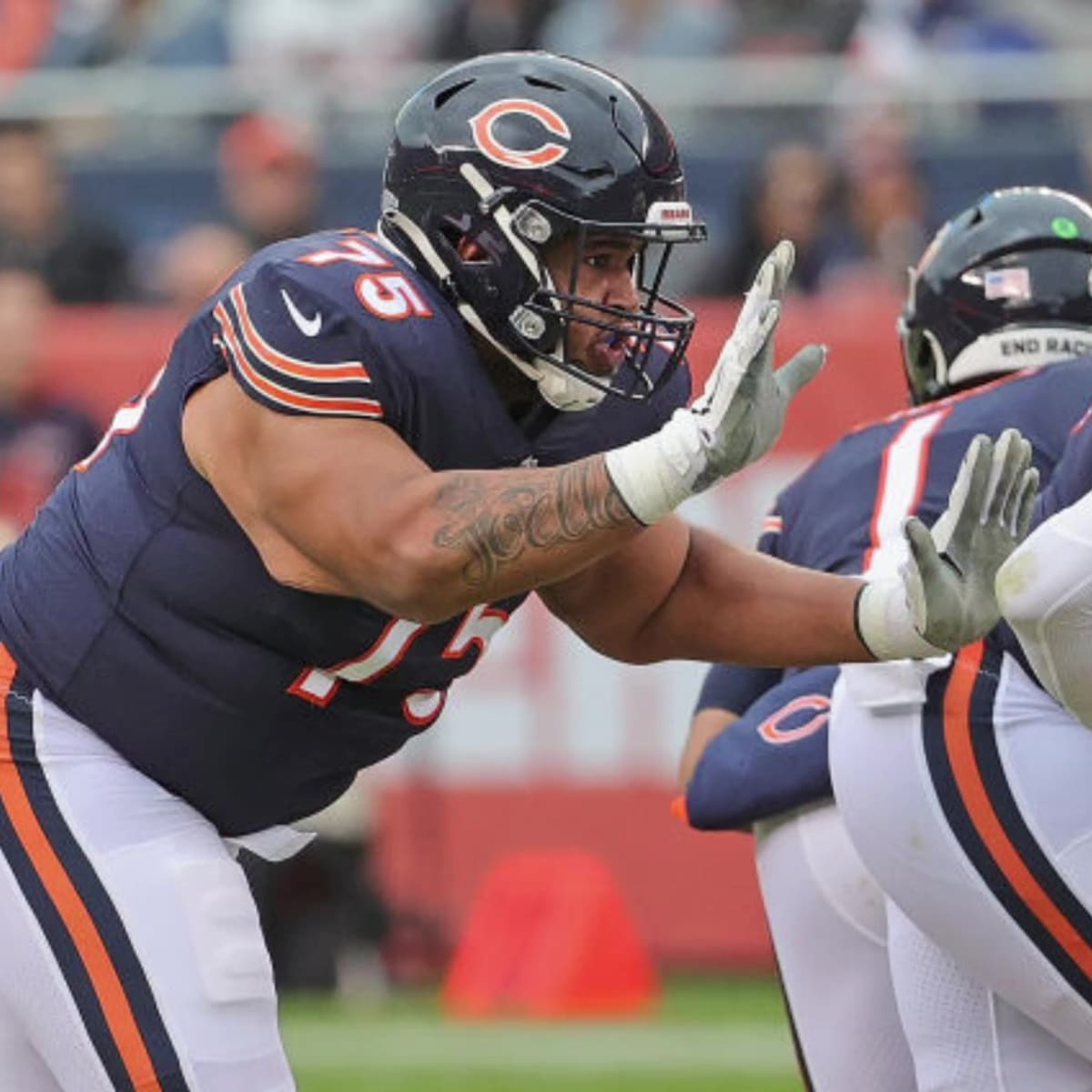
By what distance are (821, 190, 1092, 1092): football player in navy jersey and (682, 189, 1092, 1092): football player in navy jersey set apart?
0.17 meters

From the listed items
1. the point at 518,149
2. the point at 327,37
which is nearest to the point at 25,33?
the point at 327,37

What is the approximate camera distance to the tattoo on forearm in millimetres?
3455

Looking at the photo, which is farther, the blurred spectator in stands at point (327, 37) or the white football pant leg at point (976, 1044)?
the blurred spectator in stands at point (327, 37)

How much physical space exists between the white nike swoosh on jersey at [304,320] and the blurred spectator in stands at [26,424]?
4944mm

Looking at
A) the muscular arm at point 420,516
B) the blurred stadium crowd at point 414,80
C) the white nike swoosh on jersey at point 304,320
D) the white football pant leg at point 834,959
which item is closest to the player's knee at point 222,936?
the muscular arm at point 420,516

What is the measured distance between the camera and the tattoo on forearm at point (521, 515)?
136 inches

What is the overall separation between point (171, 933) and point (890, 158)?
646 centimetres

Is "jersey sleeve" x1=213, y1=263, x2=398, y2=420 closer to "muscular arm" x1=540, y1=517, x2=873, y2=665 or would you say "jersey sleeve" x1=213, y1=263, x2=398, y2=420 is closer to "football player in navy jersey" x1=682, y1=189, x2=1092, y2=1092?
"muscular arm" x1=540, y1=517, x2=873, y2=665

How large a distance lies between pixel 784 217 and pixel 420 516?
629cm

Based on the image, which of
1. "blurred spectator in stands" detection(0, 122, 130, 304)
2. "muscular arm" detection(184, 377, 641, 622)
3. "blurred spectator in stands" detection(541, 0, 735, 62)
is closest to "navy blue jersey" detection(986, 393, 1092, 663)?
"muscular arm" detection(184, 377, 641, 622)

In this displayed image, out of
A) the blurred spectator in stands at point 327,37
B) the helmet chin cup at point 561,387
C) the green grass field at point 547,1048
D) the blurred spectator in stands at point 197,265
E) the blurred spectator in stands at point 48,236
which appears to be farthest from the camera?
the blurred spectator in stands at point 327,37

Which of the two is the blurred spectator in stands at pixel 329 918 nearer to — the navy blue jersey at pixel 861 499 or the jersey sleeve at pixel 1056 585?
the navy blue jersey at pixel 861 499

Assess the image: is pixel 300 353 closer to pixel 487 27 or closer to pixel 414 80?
pixel 414 80

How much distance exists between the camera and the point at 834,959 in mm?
4465
